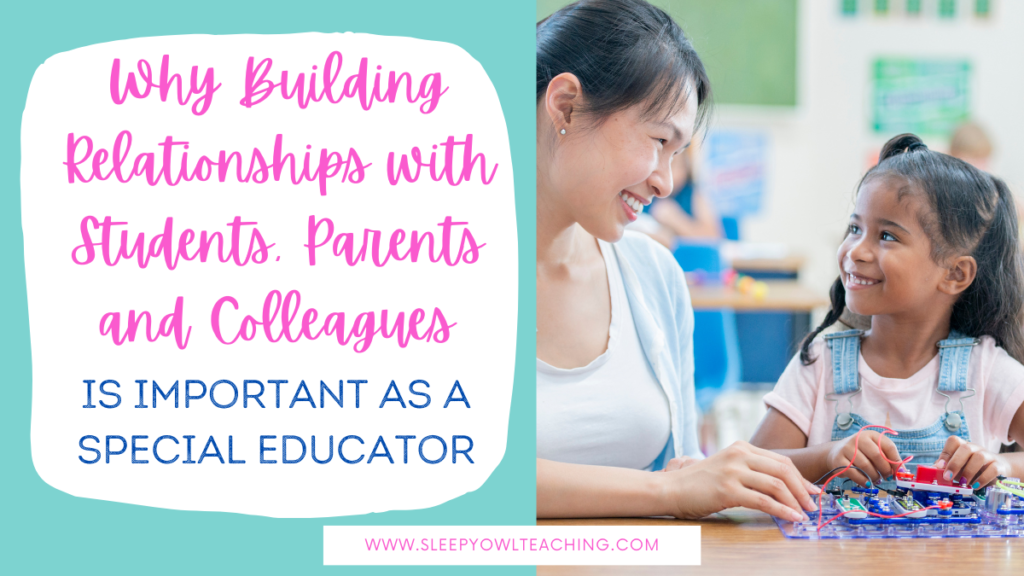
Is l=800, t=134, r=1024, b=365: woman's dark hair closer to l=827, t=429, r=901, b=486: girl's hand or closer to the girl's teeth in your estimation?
l=827, t=429, r=901, b=486: girl's hand

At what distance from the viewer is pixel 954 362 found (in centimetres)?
114

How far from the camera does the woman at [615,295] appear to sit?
0.86 meters

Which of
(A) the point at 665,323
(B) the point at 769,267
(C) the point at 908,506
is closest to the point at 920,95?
(B) the point at 769,267

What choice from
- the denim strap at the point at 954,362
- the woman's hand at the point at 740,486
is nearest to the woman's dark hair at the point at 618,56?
the woman's hand at the point at 740,486

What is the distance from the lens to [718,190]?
552 centimetres

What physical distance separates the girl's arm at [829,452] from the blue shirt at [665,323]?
0.39 feet

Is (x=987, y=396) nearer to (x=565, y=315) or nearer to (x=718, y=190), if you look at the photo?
(x=565, y=315)

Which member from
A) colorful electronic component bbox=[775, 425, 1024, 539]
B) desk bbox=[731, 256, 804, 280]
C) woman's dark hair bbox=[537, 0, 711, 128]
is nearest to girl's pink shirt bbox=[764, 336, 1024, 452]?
colorful electronic component bbox=[775, 425, 1024, 539]

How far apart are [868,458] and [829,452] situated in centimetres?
5

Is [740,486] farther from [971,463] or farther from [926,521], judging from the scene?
[971,463]

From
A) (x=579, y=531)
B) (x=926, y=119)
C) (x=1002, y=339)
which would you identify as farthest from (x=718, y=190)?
(x=579, y=531)

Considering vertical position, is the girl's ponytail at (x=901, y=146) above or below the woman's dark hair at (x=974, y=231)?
above

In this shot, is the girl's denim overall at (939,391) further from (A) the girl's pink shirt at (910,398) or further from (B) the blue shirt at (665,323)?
(B) the blue shirt at (665,323)

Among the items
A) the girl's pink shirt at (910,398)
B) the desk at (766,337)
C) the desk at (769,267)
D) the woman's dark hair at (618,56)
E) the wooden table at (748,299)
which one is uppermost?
the woman's dark hair at (618,56)
